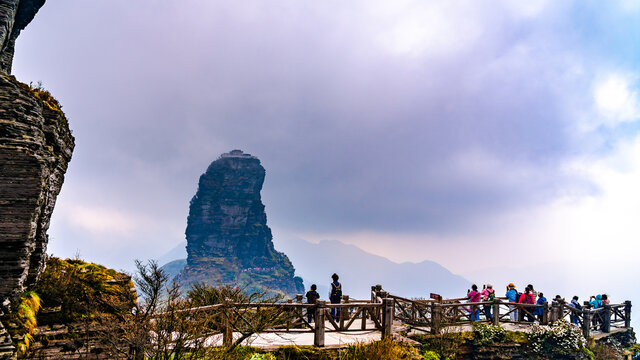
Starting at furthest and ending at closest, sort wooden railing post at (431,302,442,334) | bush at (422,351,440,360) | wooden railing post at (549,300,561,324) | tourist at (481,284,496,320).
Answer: tourist at (481,284,496,320) < wooden railing post at (549,300,561,324) < wooden railing post at (431,302,442,334) < bush at (422,351,440,360)

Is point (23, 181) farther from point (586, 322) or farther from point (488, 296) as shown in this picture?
point (586, 322)

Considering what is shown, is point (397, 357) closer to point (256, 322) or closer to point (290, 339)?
point (290, 339)

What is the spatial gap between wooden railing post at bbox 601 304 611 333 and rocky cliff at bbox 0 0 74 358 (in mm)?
27771

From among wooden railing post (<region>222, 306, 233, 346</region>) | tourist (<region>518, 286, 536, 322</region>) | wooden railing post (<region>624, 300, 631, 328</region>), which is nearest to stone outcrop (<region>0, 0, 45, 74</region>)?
wooden railing post (<region>222, 306, 233, 346</region>)

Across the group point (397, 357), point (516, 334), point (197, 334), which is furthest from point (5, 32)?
point (516, 334)

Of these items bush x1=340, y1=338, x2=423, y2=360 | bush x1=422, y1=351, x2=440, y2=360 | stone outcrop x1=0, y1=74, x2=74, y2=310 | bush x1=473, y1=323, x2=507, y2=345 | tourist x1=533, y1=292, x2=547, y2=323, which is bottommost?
bush x1=422, y1=351, x2=440, y2=360

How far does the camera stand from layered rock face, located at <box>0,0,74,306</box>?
8453 mm

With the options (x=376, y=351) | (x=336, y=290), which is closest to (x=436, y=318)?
(x=336, y=290)

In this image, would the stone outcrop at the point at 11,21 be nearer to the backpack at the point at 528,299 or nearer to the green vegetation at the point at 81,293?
the green vegetation at the point at 81,293

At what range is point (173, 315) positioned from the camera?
8.93 m

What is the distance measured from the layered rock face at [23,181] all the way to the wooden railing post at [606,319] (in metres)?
27.8

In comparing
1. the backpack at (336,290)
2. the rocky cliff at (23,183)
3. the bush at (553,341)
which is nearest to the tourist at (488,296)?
the bush at (553,341)

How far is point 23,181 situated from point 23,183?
5cm

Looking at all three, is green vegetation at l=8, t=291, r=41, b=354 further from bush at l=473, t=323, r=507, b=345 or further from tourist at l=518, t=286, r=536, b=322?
tourist at l=518, t=286, r=536, b=322
